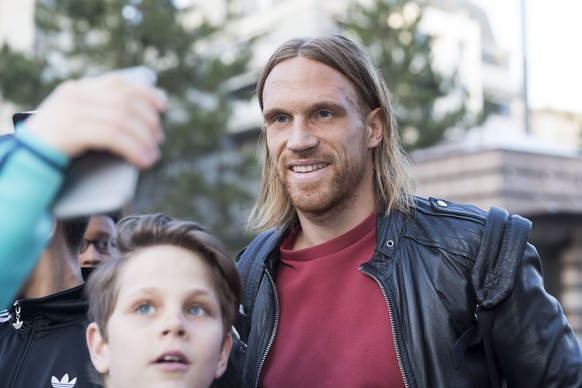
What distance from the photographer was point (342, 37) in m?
3.18

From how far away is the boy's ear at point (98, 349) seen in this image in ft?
6.68

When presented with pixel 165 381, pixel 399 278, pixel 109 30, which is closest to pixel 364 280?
pixel 399 278

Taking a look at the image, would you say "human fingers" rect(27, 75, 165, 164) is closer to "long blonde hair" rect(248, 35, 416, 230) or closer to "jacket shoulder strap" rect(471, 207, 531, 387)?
"jacket shoulder strap" rect(471, 207, 531, 387)

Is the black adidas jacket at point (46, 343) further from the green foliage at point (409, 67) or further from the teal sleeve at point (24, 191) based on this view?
the green foliage at point (409, 67)

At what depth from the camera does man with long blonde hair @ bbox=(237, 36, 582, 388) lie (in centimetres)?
258

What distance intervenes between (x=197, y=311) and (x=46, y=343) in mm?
666

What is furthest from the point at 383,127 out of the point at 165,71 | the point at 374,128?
the point at 165,71

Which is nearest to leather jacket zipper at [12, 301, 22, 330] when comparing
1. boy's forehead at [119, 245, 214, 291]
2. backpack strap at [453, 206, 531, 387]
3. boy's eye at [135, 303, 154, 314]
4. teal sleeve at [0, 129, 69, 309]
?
boy's forehead at [119, 245, 214, 291]

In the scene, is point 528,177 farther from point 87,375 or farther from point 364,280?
point 87,375

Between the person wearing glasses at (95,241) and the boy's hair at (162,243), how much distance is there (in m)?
1.18

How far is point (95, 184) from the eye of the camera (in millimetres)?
975

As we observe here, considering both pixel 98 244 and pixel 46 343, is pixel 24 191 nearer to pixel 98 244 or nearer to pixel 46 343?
pixel 46 343

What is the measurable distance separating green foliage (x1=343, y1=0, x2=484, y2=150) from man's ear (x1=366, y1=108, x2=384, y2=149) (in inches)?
593

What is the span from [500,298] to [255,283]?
91 centimetres
